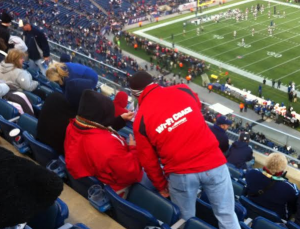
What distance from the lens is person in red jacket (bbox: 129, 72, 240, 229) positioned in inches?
116

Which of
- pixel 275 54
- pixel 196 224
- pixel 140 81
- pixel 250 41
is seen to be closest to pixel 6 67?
pixel 140 81

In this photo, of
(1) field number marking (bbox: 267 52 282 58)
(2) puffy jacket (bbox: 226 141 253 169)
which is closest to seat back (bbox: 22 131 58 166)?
(2) puffy jacket (bbox: 226 141 253 169)

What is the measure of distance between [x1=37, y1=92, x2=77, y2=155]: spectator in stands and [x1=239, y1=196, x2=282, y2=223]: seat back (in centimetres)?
204

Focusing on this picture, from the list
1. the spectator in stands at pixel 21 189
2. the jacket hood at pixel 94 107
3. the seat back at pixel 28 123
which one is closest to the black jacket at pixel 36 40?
the seat back at pixel 28 123

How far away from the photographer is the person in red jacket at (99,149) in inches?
123

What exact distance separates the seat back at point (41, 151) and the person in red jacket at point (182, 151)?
1.14 metres

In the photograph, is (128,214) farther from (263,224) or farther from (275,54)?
(275,54)

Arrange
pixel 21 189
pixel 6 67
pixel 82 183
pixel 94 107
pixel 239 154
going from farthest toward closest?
1. pixel 239 154
2. pixel 6 67
3. pixel 82 183
4. pixel 94 107
5. pixel 21 189

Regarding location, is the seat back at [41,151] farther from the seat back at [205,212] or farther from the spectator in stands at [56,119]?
the seat back at [205,212]

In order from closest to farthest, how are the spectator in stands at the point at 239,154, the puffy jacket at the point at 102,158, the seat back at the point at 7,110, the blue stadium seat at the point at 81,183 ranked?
the puffy jacket at the point at 102,158
the blue stadium seat at the point at 81,183
the seat back at the point at 7,110
the spectator in stands at the point at 239,154

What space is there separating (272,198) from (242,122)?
16.2 ft

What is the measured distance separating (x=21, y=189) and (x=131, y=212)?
1.29 metres

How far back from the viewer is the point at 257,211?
4027mm

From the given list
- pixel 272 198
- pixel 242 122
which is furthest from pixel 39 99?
pixel 242 122
